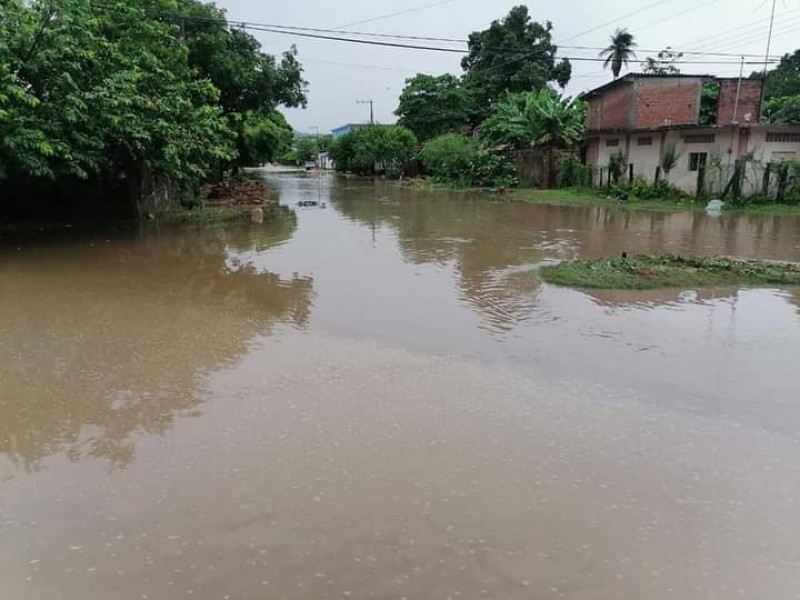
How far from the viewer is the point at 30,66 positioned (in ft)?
35.7

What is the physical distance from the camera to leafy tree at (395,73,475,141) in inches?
1779

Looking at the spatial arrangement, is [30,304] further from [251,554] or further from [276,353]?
[251,554]

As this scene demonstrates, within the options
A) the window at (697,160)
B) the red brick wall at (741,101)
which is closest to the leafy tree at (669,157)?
the window at (697,160)

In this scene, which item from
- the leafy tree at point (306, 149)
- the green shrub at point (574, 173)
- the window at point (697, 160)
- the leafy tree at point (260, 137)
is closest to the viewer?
the window at point (697, 160)

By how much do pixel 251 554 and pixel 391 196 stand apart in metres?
27.5

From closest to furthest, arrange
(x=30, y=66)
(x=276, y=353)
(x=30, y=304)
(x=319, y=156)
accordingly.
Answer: (x=276, y=353)
(x=30, y=304)
(x=30, y=66)
(x=319, y=156)

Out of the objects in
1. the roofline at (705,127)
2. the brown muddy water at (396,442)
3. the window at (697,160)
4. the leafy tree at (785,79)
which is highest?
the leafy tree at (785,79)

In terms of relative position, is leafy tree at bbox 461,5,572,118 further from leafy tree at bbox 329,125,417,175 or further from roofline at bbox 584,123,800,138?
roofline at bbox 584,123,800,138

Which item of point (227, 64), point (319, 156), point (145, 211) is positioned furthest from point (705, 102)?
point (319, 156)

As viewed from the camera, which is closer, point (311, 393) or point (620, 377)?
point (311, 393)

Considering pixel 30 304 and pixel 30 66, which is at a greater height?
pixel 30 66

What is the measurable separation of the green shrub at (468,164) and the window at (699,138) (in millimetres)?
9100

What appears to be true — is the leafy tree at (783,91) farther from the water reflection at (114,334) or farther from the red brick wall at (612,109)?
the water reflection at (114,334)

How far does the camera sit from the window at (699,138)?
2289 centimetres
